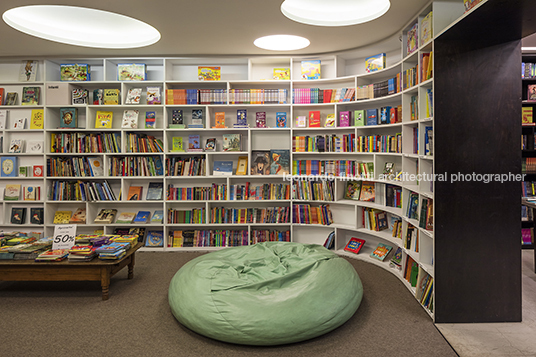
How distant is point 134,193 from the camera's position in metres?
5.38

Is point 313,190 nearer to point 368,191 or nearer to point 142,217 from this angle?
point 368,191

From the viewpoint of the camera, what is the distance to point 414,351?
258cm

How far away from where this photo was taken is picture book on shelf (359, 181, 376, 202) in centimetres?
492

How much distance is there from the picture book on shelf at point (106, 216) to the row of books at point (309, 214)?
2620 mm

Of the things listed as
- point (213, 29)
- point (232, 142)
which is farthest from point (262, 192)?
point (213, 29)

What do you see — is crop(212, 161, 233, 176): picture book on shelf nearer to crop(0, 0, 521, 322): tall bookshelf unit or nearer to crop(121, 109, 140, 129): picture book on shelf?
crop(0, 0, 521, 322): tall bookshelf unit

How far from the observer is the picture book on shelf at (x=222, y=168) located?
5312 mm

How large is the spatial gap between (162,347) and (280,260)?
4.64 feet

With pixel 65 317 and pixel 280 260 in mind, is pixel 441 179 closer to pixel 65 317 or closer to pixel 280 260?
pixel 280 260

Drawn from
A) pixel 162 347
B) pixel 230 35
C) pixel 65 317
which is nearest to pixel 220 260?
pixel 162 347

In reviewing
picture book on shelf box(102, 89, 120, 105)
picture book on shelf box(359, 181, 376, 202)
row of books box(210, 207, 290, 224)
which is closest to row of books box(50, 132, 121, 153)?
picture book on shelf box(102, 89, 120, 105)

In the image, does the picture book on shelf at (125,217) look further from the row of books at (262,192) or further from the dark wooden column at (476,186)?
the dark wooden column at (476,186)

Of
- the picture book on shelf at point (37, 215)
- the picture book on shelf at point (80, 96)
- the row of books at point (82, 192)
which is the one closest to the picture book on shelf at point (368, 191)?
the row of books at point (82, 192)

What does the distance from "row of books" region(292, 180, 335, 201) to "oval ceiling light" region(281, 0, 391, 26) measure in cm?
208
